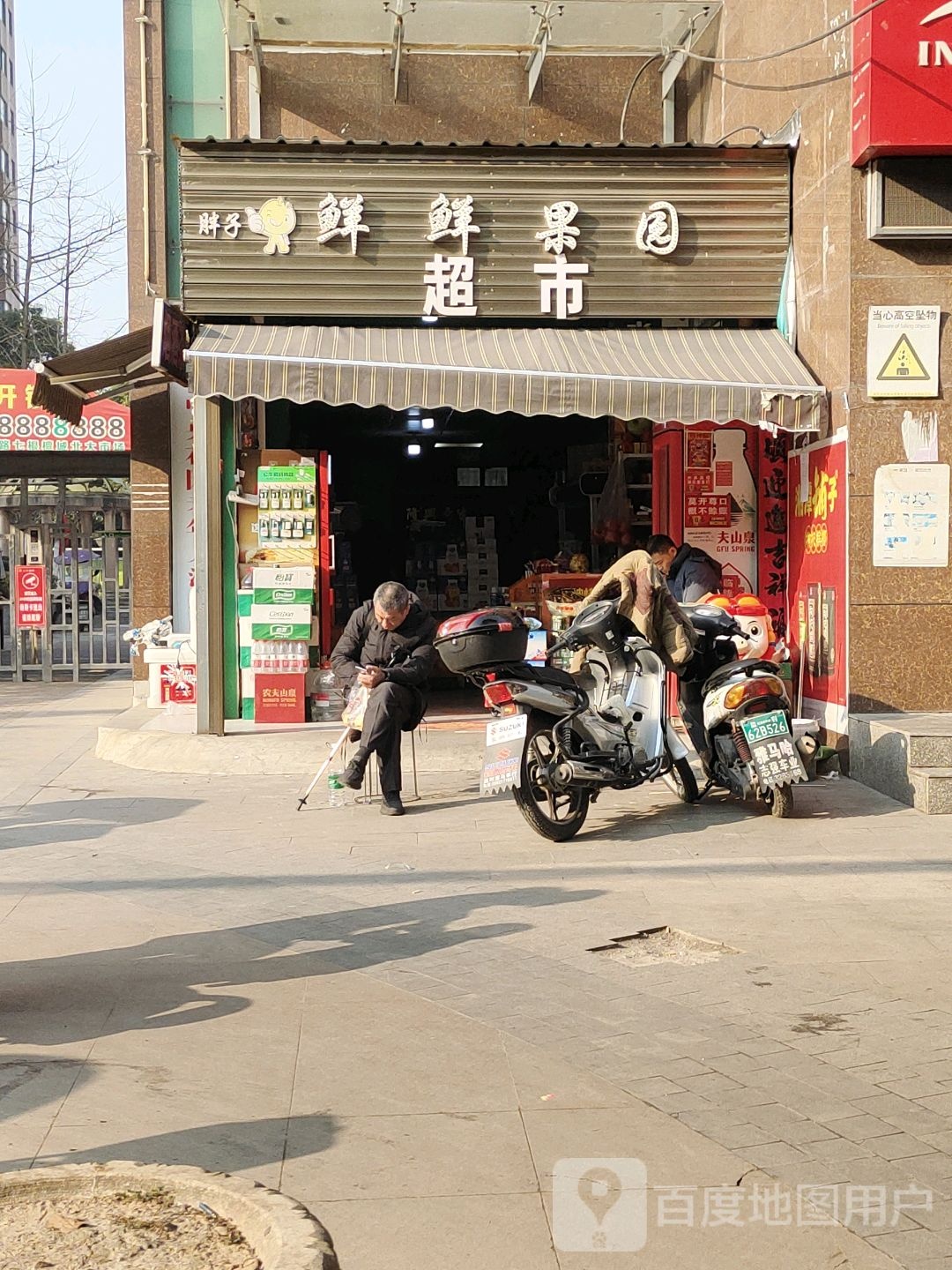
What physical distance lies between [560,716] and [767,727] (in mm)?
1363

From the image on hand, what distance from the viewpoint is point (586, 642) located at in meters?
8.82

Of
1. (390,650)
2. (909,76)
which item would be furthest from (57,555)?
(909,76)

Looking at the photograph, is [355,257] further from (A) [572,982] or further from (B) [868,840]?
(A) [572,982]

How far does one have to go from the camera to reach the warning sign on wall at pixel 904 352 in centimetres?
1023

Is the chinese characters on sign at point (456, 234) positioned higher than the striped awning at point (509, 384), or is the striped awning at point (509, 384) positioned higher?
the chinese characters on sign at point (456, 234)

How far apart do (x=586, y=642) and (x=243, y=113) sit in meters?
9.39

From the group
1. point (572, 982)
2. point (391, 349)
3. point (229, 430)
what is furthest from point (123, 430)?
point (572, 982)

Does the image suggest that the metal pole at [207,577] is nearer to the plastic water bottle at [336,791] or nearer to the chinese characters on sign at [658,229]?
the plastic water bottle at [336,791]

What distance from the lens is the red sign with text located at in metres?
9.72

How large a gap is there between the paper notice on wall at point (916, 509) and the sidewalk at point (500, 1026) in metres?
2.35

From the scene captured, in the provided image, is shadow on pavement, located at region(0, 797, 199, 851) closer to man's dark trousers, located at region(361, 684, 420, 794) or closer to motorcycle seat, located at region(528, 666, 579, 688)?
man's dark trousers, located at region(361, 684, 420, 794)

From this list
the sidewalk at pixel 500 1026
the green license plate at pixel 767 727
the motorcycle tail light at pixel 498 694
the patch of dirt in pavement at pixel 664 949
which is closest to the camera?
the sidewalk at pixel 500 1026

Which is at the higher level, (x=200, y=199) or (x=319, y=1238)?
(x=200, y=199)

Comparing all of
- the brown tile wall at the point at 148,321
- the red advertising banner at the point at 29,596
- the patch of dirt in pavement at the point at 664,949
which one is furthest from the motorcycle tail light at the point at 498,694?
the red advertising banner at the point at 29,596
